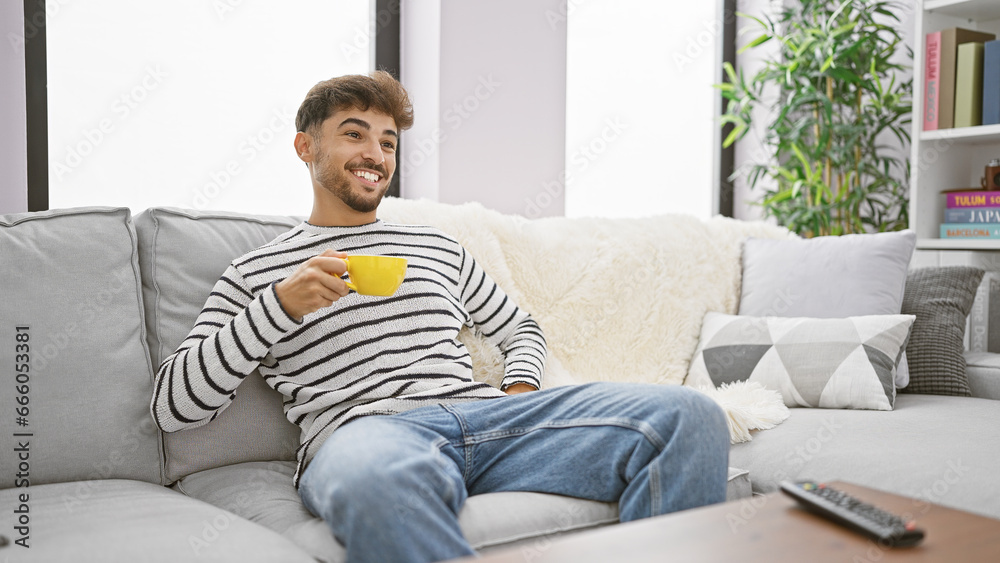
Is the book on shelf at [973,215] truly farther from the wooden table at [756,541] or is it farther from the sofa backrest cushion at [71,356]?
the sofa backrest cushion at [71,356]

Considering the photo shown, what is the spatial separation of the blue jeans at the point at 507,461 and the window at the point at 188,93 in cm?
127

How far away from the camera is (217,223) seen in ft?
5.27

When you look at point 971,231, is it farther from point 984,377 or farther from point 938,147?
point 984,377

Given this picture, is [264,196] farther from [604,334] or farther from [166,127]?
[604,334]

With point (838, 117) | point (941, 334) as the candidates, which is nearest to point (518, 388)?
point (941, 334)

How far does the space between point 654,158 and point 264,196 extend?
1668 millimetres

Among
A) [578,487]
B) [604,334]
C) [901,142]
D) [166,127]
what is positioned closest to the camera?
[578,487]

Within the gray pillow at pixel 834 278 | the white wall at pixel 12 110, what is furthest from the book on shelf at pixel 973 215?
the white wall at pixel 12 110

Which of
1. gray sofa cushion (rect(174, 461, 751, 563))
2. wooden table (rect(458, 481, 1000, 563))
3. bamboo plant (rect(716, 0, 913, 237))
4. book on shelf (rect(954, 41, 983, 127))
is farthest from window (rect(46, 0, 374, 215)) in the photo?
book on shelf (rect(954, 41, 983, 127))

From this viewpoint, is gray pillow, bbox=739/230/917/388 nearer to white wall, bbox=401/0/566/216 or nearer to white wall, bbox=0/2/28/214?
white wall, bbox=401/0/566/216

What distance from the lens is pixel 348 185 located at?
61.1 inches

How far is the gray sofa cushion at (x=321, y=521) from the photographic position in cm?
113

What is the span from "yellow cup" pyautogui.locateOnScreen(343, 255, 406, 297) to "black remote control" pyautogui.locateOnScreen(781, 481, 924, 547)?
26.1 inches

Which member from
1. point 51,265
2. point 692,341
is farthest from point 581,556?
point 692,341
